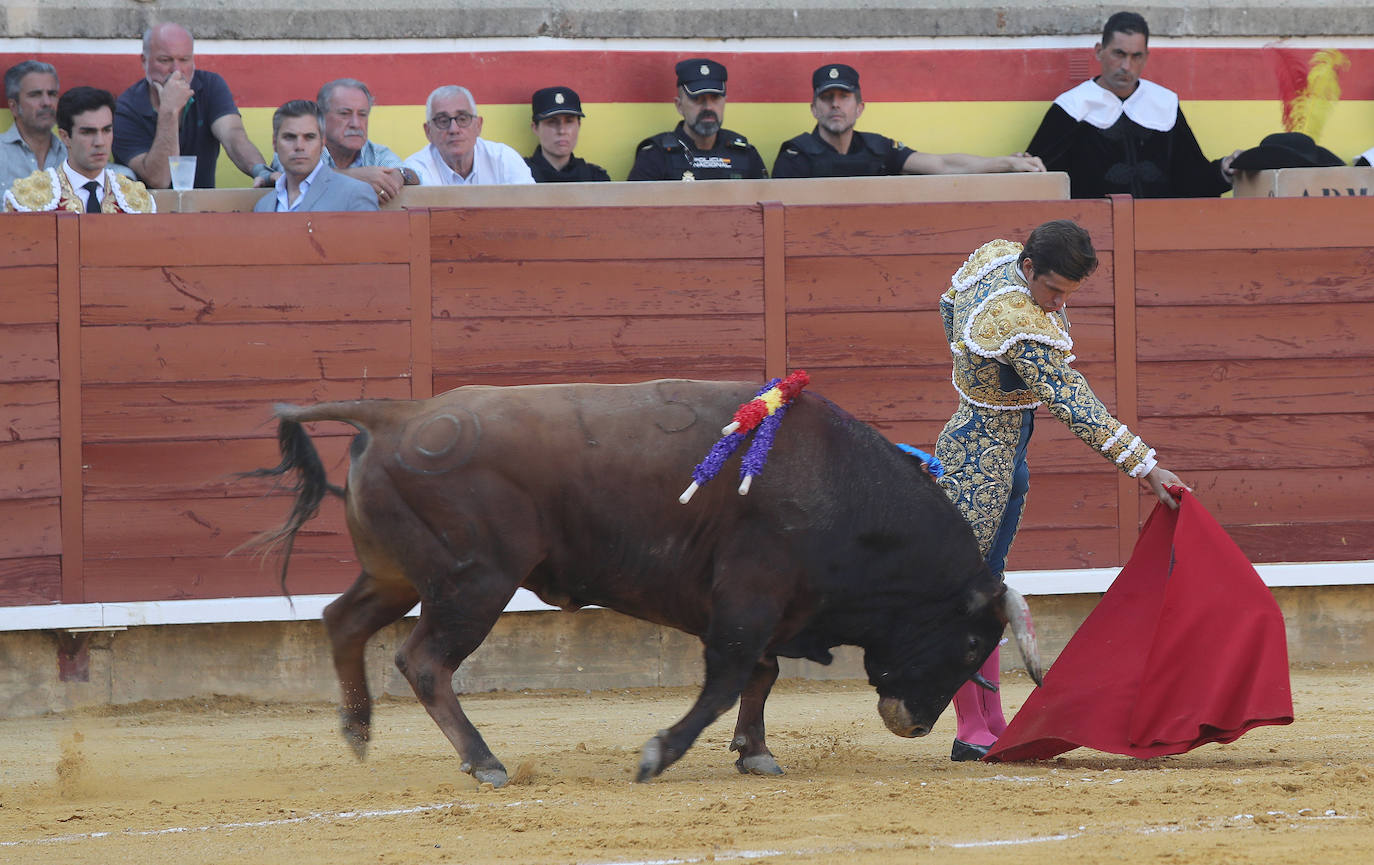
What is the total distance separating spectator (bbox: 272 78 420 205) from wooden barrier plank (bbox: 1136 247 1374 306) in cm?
291

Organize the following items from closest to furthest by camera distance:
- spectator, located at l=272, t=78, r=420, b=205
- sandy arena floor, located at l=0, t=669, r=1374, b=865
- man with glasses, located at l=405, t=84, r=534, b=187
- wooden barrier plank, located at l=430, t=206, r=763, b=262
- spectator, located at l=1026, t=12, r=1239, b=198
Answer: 1. sandy arena floor, located at l=0, t=669, r=1374, b=865
2. wooden barrier plank, located at l=430, t=206, r=763, b=262
3. spectator, located at l=272, t=78, r=420, b=205
4. man with glasses, located at l=405, t=84, r=534, b=187
5. spectator, located at l=1026, t=12, r=1239, b=198

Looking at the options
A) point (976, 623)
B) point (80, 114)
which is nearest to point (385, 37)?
point (80, 114)

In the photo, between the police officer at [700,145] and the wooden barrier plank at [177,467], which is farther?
the police officer at [700,145]

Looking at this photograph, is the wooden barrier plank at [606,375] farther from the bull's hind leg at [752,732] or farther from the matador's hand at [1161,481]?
the matador's hand at [1161,481]

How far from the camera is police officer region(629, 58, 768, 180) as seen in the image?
6.96 metres

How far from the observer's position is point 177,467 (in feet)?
20.0

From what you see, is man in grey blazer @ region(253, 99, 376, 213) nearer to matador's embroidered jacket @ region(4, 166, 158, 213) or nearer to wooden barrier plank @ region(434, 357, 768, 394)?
matador's embroidered jacket @ region(4, 166, 158, 213)

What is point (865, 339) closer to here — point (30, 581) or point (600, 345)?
point (600, 345)

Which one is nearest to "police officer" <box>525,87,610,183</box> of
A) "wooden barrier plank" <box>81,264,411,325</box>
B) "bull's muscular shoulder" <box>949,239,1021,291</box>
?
"wooden barrier plank" <box>81,264,411,325</box>

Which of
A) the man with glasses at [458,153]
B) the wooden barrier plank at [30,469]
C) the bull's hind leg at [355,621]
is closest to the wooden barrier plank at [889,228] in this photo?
the man with glasses at [458,153]

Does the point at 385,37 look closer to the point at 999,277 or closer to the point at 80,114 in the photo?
the point at 80,114

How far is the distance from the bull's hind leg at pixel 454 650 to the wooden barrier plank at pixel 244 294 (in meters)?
2.25

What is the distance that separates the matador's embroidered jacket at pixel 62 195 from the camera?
6.11 metres

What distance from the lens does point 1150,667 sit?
Answer: 169 inches
